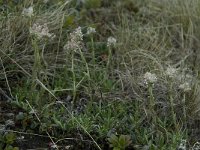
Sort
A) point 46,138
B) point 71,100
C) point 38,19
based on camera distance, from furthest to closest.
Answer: point 38,19 → point 71,100 → point 46,138

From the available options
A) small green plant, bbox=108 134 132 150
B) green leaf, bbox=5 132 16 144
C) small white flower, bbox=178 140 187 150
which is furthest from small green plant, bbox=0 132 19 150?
small white flower, bbox=178 140 187 150

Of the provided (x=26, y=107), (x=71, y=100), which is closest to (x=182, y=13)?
(x=71, y=100)

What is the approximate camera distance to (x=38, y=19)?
285 centimetres

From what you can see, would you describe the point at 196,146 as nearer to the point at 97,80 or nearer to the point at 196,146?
the point at 196,146

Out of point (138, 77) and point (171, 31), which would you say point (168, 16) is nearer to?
point (171, 31)

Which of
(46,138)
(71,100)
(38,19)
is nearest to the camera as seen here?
(46,138)

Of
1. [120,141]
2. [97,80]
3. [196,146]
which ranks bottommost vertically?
[196,146]

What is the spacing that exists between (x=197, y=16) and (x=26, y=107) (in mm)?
1580

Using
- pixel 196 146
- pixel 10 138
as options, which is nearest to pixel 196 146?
pixel 196 146

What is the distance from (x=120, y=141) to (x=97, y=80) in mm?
591

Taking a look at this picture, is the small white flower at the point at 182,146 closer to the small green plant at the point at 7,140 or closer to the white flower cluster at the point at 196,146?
the white flower cluster at the point at 196,146

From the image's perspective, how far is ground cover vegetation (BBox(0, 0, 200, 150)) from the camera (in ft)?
7.32

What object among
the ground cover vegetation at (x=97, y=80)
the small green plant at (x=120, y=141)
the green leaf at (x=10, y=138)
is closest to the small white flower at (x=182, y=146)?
the ground cover vegetation at (x=97, y=80)

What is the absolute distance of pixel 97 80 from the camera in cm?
264
